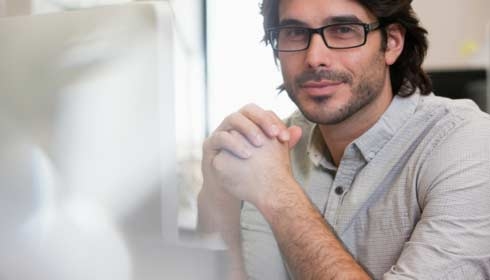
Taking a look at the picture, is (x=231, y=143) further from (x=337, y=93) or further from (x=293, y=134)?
(x=337, y=93)

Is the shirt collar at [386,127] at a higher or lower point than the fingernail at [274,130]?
lower

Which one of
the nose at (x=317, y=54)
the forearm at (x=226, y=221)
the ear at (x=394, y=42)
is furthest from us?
the ear at (x=394, y=42)

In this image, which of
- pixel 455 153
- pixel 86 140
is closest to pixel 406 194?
pixel 455 153

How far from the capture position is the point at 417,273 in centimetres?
48

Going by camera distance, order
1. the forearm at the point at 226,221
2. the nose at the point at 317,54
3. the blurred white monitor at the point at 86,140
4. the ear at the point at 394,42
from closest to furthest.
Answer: the blurred white monitor at the point at 86,140
the forearm at the point at 226,221
the nose at the point at 317,54
the ear at the point at 394,42

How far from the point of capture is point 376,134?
623 millimetres

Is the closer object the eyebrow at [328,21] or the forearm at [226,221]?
the forearm at [226,221]

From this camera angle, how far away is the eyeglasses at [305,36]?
1.86 ft

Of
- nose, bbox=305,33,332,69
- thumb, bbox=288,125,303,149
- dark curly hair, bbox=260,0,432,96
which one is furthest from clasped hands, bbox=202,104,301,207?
dark curly hair, bbox=260,0,432,96

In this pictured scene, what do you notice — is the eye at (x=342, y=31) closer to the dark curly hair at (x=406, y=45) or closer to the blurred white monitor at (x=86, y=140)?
the dark curly hair at (x=406, y=45)

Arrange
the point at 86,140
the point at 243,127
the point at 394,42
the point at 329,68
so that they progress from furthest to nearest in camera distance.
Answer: the point at 394,42, the point at 329,68, the point at 243,127, the point at 86,140

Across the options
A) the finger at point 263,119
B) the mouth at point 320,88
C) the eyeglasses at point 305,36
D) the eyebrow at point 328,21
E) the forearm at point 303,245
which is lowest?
the forearm at point 303,245

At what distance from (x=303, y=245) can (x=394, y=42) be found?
34 cm

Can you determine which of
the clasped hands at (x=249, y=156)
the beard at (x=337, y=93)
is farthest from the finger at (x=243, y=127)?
the beard at (x=337, y=93)
